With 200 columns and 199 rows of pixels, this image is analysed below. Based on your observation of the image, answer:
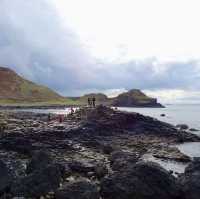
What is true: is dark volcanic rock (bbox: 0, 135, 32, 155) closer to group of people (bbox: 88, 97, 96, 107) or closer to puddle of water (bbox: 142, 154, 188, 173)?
puddle of water (bbox: 142, 154, 188, 173)

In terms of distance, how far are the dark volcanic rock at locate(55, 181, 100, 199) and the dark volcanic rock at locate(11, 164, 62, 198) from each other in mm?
1946

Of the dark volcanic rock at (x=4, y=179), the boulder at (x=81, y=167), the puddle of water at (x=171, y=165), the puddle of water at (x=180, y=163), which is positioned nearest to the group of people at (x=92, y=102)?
the puddle of water at (x=180, y=163)

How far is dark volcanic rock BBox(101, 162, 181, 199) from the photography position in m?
30.0

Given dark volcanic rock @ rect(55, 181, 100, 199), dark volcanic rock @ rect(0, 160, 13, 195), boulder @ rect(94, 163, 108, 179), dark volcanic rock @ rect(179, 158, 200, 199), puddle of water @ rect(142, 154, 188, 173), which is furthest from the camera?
puddle of water @ rect(142, 154, 188, 173)

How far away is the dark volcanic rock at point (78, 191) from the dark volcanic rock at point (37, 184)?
6.38 feet

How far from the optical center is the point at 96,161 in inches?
1823

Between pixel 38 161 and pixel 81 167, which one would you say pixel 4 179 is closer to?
pixel 38 161

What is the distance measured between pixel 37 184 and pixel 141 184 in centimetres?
748

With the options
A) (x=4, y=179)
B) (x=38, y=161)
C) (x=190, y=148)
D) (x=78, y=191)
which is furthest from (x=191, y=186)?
(x=190, y=148)

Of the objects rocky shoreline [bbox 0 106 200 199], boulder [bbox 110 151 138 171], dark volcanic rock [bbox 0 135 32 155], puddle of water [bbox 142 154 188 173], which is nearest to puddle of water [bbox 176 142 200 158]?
rocky shoreline [bbox 0 106 200 199]

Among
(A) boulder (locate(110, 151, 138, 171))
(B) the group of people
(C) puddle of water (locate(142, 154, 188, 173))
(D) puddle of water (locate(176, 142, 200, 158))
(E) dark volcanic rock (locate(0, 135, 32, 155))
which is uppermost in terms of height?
(B) the group of people

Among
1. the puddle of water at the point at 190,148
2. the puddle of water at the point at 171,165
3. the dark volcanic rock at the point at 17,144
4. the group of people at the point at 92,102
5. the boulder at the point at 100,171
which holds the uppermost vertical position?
the group of people at the point at 92,102

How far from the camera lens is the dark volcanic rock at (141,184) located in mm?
29998

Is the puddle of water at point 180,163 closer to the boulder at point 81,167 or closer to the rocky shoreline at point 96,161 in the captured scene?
the rocky shoreline at point 96,161
